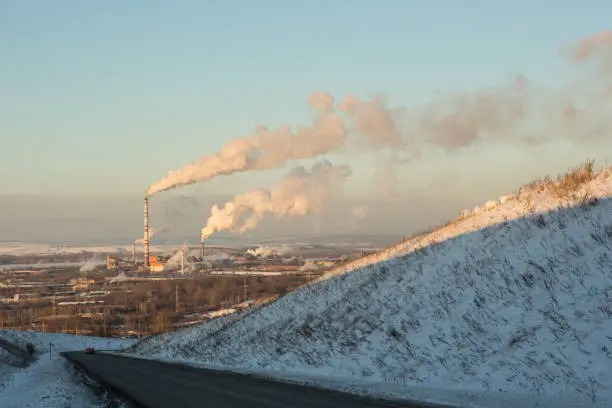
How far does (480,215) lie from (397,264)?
17.3ft

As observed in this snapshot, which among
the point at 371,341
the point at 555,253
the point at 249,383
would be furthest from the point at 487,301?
the point at 249,383

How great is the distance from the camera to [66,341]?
5010 inches

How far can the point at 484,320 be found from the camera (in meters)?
21.2

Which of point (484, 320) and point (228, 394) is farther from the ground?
point (484, 320)

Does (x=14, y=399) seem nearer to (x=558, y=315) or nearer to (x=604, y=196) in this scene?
(x=558, y=315)

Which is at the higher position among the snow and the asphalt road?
the snow

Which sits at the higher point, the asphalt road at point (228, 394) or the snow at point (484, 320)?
the snow at point (484, 320)

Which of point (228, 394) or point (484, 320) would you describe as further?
point (484, 320)

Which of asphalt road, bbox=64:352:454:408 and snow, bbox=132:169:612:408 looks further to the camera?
snow, bbox=132:169:612:408

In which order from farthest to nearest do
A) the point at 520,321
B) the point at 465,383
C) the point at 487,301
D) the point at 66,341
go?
the point at 66,341 < the point at 487,301 < the point at 520,321 < the point at 465,383

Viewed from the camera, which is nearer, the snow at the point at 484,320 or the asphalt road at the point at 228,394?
the asphalt road at the point at 228,394

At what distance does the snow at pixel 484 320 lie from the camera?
1617cm

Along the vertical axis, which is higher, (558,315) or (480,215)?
(480,215)

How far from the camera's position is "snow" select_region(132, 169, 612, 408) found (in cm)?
1617
